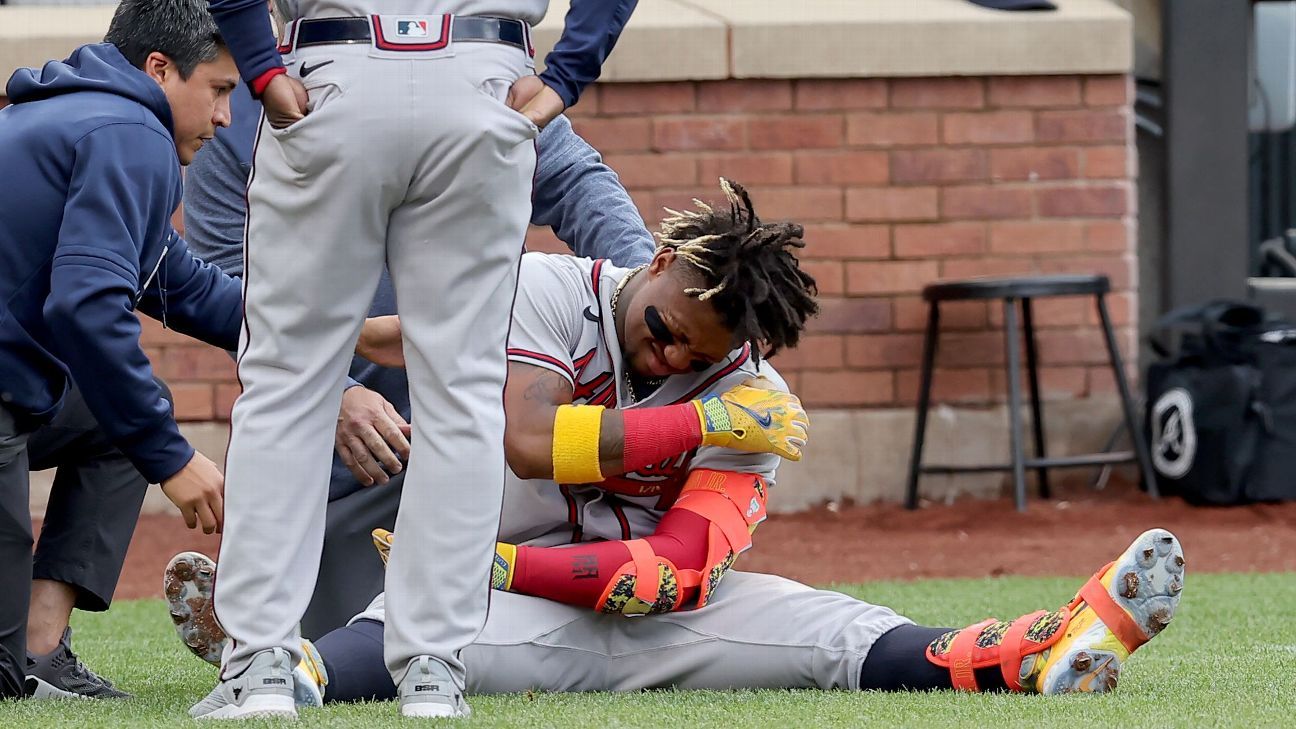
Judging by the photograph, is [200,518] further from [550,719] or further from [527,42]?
[527,42]

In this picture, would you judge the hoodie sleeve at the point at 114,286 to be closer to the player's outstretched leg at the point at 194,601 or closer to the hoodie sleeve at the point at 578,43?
the player's outstretched leg at the point at 194,601

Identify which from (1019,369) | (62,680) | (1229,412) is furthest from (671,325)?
(1229,412)

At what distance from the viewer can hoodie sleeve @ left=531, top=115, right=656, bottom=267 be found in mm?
3492

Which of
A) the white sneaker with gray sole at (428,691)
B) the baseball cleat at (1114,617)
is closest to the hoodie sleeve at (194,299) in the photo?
the white sneaker with gray sole at (428,691)

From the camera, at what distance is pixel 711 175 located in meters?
6.79

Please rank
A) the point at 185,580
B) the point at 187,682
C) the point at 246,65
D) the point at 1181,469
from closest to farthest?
the point at 246,65 → the point at 185,580 → the point at 187,682 → the point at 1181,469

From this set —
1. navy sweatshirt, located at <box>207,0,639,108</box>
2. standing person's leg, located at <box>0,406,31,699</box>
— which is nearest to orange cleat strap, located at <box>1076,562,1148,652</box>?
navy sweatshirt, located at <box>207,0,639,108</box>

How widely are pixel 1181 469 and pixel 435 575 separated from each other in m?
4.91

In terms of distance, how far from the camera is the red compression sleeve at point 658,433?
280 centimetres

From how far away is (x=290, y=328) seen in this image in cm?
228

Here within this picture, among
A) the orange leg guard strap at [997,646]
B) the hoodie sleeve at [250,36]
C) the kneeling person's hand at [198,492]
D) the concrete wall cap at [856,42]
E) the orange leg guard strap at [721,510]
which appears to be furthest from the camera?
the concrete wall cap at [856,42]

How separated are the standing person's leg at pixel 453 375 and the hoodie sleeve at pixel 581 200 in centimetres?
112

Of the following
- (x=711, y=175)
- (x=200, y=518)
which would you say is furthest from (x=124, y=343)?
(x=711, y=175)

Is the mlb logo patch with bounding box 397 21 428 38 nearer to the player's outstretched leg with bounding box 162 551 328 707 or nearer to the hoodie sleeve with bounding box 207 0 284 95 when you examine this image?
the hoodie sleeve with bounding box 207 0 284 95
